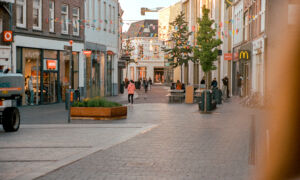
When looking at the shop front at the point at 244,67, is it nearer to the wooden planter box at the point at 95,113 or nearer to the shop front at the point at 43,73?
the shop front at the point at 43,73

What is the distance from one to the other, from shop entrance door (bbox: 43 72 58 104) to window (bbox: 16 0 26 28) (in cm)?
373

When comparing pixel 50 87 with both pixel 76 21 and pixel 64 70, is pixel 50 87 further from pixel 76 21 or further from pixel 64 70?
pixel 76 21

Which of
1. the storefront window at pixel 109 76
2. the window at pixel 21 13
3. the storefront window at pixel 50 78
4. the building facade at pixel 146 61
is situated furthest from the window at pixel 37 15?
the building facade at pixel 146 61

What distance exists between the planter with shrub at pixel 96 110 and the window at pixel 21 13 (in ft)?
35.9

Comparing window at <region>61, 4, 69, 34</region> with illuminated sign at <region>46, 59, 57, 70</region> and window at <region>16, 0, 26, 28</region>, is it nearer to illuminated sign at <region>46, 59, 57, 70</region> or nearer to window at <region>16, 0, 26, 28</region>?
illuminated sign at <region>46, 59, 57, 70</region>

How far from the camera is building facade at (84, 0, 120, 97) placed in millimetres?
39406

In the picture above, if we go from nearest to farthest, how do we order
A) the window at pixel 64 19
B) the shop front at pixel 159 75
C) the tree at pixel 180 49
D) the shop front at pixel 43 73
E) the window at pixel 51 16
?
the shop front at pixel 43 73 < the window at pixel 51 16 < the window at pixel 64 19 < the tree at pixel 180 49 < the shop front at pixel 159 75

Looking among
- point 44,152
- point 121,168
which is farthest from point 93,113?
point 121,168

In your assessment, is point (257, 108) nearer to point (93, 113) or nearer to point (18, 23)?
point (93, 113)

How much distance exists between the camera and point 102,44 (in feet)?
142

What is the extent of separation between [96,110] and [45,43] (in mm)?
13467

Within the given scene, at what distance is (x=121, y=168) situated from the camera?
24.7 feet

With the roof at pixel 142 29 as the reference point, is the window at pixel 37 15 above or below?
below

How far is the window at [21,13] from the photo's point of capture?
2817 centimetres
